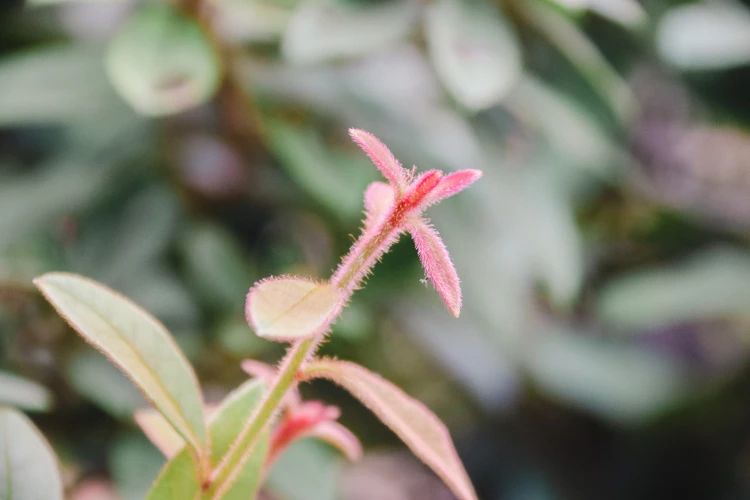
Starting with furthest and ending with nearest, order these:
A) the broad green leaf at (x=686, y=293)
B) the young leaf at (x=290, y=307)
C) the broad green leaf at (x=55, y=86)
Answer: the broad green leaf at (x=686, y=293), the broad green leaf at (x=55, y=86), the young leaf at (x=290, y=307)

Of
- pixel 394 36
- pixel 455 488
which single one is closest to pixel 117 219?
pixel 394 36

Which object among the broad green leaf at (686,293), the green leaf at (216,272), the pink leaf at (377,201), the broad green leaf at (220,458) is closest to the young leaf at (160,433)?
the broad green leaf at (220,458)

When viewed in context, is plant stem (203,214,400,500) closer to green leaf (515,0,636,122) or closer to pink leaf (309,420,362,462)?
pink leaf (309,420,362,462)

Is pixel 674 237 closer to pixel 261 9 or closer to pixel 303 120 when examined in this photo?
pixel 303 120

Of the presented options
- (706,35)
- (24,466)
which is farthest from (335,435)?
(706,35)

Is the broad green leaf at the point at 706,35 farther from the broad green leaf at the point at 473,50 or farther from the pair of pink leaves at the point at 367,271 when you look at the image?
the pair of pink leaves at the point at 367,271

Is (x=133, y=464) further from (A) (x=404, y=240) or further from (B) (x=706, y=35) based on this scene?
(B) (x=706, y=35)

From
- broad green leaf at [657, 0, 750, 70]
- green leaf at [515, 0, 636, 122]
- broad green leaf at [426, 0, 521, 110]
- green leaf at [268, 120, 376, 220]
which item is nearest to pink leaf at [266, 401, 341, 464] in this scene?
broad green leaf at [426, 0, 521, 110]
